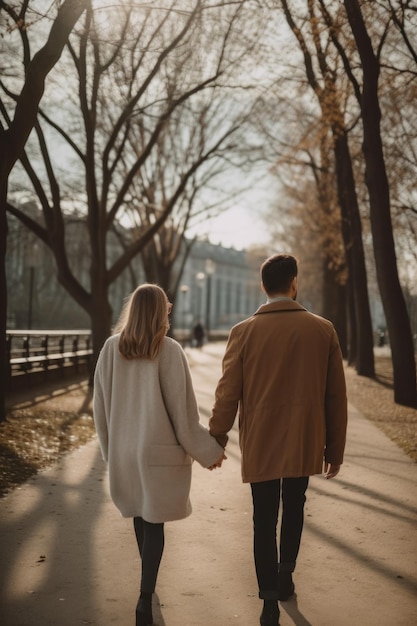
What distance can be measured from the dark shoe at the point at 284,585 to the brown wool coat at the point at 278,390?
66 cm

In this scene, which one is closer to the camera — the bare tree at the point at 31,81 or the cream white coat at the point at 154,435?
the cream white coat at the point at 154,435

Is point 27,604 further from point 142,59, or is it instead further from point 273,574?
point 142,59

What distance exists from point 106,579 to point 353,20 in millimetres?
12155

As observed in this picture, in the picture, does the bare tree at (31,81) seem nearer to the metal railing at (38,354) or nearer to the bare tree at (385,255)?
the bare tree at (385,255)

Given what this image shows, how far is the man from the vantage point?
4312mm

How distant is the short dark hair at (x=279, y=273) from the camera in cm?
454

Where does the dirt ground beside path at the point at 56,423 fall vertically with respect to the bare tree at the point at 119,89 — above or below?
below

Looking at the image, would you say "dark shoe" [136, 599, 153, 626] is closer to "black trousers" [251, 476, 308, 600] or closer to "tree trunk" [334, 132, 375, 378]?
"black trousers" [251, 476, 308, 600]

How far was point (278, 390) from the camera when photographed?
4.34 meters

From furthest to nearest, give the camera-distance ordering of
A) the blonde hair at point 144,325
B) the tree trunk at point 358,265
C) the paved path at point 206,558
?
the tree trunk at point 358,265 → the paved path at point 206,558 → the blonde hair at point 144,325

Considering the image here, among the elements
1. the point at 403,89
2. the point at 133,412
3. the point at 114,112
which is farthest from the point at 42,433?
the point at 114,112

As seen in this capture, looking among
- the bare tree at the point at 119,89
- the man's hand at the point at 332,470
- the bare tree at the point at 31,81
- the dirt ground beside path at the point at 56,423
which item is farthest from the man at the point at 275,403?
the bare tree at the point at 119,89

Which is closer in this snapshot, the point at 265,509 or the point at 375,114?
the point at 265,509

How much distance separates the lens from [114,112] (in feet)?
76.2
